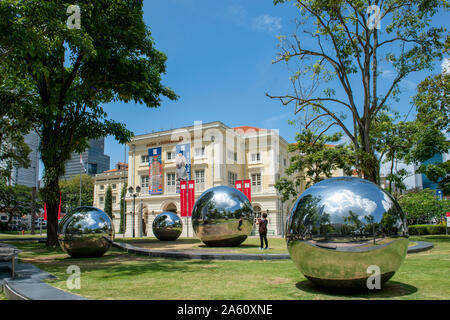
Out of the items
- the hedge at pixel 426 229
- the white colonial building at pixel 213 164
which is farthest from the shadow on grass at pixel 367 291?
the white colonial building at pixel 213 164

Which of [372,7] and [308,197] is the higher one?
[372,7]

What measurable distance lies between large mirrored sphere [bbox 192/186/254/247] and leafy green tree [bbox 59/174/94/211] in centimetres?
6363

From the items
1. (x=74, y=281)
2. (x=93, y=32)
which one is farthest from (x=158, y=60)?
(x=74, y=281)

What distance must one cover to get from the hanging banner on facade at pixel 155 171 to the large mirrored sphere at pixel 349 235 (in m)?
42.8

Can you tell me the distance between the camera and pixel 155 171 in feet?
155

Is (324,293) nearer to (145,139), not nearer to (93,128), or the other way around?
(93,128)

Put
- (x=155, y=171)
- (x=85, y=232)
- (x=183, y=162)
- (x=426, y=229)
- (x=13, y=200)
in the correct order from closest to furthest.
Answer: (x=85, y=232) → (x=426, y=229) → (x=13, y=200) → (x=183, y=162) → (x=155, y=171)

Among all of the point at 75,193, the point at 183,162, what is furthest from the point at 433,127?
the point at 75,193

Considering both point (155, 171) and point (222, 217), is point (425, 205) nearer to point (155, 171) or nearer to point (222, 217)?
point (222, 217)

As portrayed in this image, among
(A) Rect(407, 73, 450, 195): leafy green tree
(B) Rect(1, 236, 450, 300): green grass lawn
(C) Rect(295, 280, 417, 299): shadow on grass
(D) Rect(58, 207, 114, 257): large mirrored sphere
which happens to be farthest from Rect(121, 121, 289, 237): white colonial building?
(C) Rect(295, 280, 417, 299): shadow on grass

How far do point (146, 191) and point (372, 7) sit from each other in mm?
39400

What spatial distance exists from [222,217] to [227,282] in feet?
22.9
